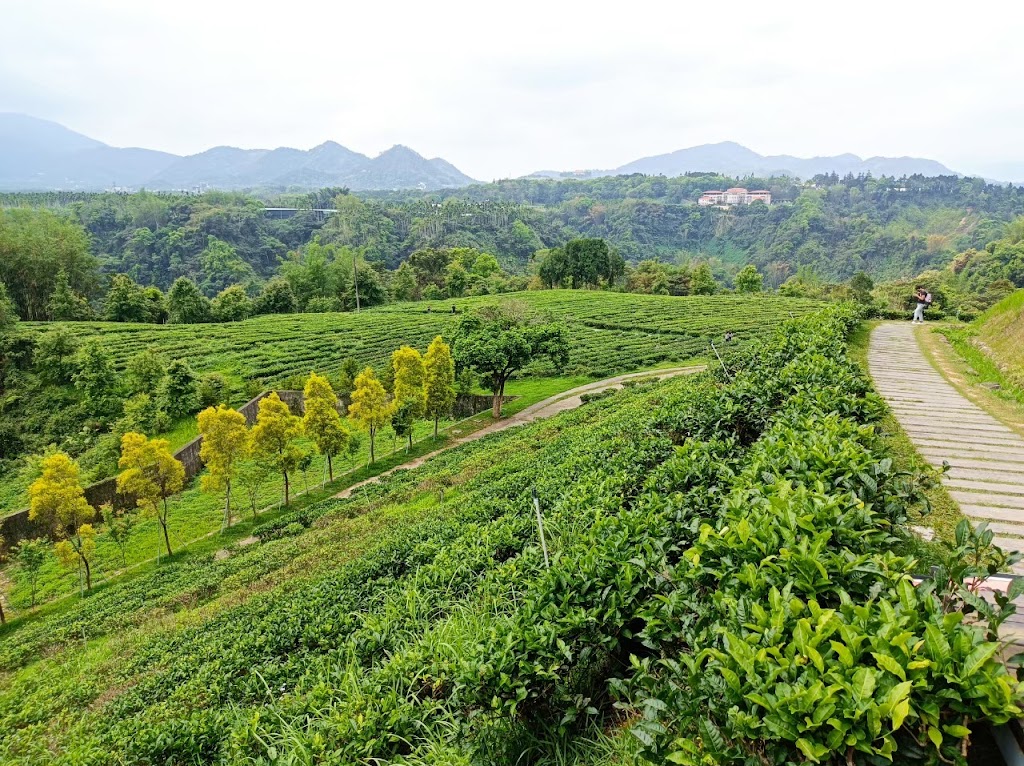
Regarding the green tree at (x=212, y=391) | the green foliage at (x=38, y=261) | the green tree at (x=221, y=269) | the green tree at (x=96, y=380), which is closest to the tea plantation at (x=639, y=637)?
the green tree at (x=212, y=391)

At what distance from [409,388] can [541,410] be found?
664 cm

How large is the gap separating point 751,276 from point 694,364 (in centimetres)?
3651

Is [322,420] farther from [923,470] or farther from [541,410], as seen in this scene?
[923,470]

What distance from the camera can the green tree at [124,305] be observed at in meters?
47.8

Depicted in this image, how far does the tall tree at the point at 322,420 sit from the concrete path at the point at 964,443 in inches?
641

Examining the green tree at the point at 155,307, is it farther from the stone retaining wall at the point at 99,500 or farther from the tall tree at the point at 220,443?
the tall tree at the point at 220,443

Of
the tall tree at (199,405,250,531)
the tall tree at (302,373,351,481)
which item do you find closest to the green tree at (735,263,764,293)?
the tall tree at (302,373,351,481)

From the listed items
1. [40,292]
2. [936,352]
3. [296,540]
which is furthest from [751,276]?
[40,292]

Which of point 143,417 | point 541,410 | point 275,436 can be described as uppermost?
point 275,436

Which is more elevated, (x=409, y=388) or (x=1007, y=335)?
(x=1007, y=335)

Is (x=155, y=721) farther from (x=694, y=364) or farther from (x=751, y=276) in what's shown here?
(x=751, y=276)

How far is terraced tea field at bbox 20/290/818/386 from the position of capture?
3547cm

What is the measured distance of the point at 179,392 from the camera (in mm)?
29500


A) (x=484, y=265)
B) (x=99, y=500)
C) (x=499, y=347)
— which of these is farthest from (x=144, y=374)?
(x=484, y=265)
